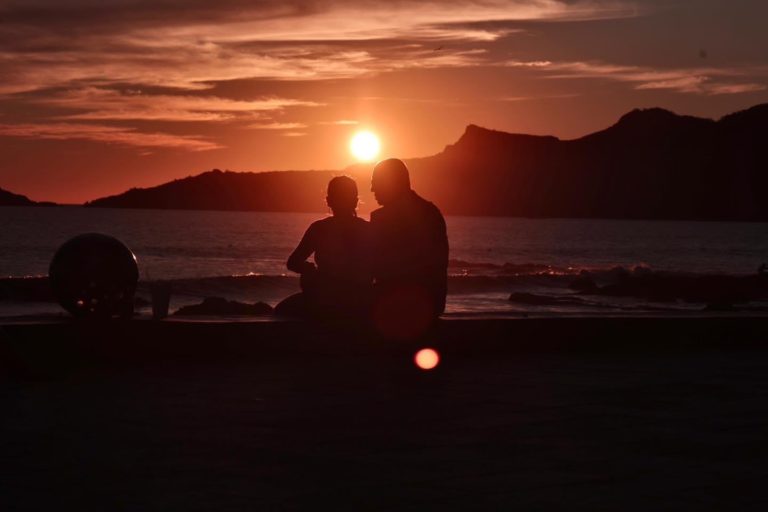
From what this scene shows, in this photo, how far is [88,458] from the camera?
5383mm

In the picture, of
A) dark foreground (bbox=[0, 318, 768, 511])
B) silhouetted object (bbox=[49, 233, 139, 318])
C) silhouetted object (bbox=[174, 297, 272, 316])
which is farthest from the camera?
silhouetted object (bbox=[174, 297, 272, 316])

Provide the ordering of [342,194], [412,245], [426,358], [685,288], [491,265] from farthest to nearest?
[491,265] < [685,288] < [342,194] < [426,358] < [412,245]

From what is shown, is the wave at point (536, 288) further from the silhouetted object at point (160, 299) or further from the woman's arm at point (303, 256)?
the silhouetted object at point (160, 299)

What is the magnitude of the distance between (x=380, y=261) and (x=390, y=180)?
75 centimetres

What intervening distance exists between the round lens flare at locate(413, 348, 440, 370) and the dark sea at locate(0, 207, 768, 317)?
0.71 meters

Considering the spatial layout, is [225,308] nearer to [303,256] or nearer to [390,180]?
[303,256]

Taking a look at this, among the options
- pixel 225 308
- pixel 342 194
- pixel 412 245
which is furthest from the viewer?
pixel 225 308

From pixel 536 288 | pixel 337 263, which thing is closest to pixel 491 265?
pixel 536 288

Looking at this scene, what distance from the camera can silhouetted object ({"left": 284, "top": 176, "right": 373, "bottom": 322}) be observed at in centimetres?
923

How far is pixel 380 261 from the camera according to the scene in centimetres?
921

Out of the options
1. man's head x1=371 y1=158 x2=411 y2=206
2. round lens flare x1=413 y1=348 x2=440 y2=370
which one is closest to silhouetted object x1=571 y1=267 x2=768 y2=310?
round lens flare x1=413 y1=348 x2=440 y2=370

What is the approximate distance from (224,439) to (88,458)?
73 centimetres

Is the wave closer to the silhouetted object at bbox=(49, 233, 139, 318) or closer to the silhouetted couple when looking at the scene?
the silhouetted couple

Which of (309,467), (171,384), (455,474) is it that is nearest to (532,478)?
(455,474)
